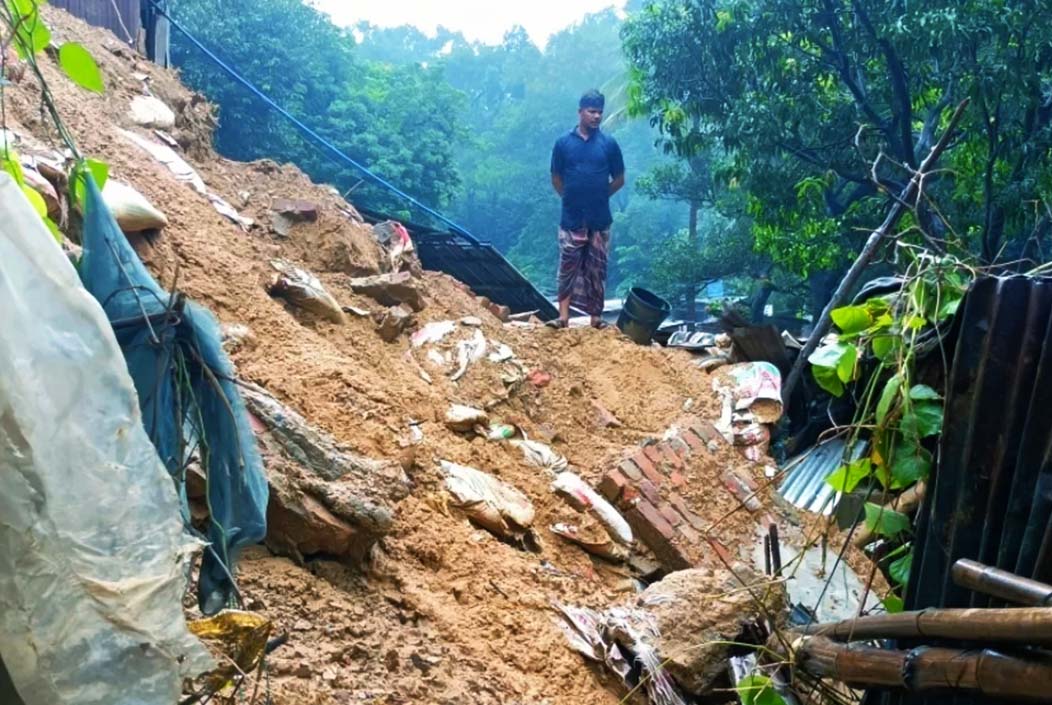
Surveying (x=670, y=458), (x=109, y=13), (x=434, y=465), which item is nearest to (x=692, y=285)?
(x=109, y=13)

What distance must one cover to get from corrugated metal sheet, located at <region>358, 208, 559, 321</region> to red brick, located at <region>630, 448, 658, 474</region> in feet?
15.8

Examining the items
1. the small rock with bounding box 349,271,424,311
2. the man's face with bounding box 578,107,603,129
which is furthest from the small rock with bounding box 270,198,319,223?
the man's face with bounding box 578,107,603,129

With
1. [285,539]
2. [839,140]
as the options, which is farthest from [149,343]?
[839,140]

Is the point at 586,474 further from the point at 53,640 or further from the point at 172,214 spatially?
the point at 53,640

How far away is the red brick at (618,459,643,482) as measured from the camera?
5.30 m

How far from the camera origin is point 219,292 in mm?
4578

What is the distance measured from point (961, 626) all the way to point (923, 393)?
0.54 meters

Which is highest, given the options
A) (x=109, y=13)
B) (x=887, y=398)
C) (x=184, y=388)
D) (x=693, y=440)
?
(x=109, y=13)

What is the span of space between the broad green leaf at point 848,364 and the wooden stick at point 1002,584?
57 cm

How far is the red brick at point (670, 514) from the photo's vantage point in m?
5.08

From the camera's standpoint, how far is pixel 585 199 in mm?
7527

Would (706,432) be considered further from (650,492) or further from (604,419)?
(650,492)

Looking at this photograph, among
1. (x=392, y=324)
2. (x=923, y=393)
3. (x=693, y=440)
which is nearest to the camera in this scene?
(x=923, y=393)

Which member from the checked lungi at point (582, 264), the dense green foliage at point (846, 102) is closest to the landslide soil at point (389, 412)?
the checked lungi at point (582, 264)
